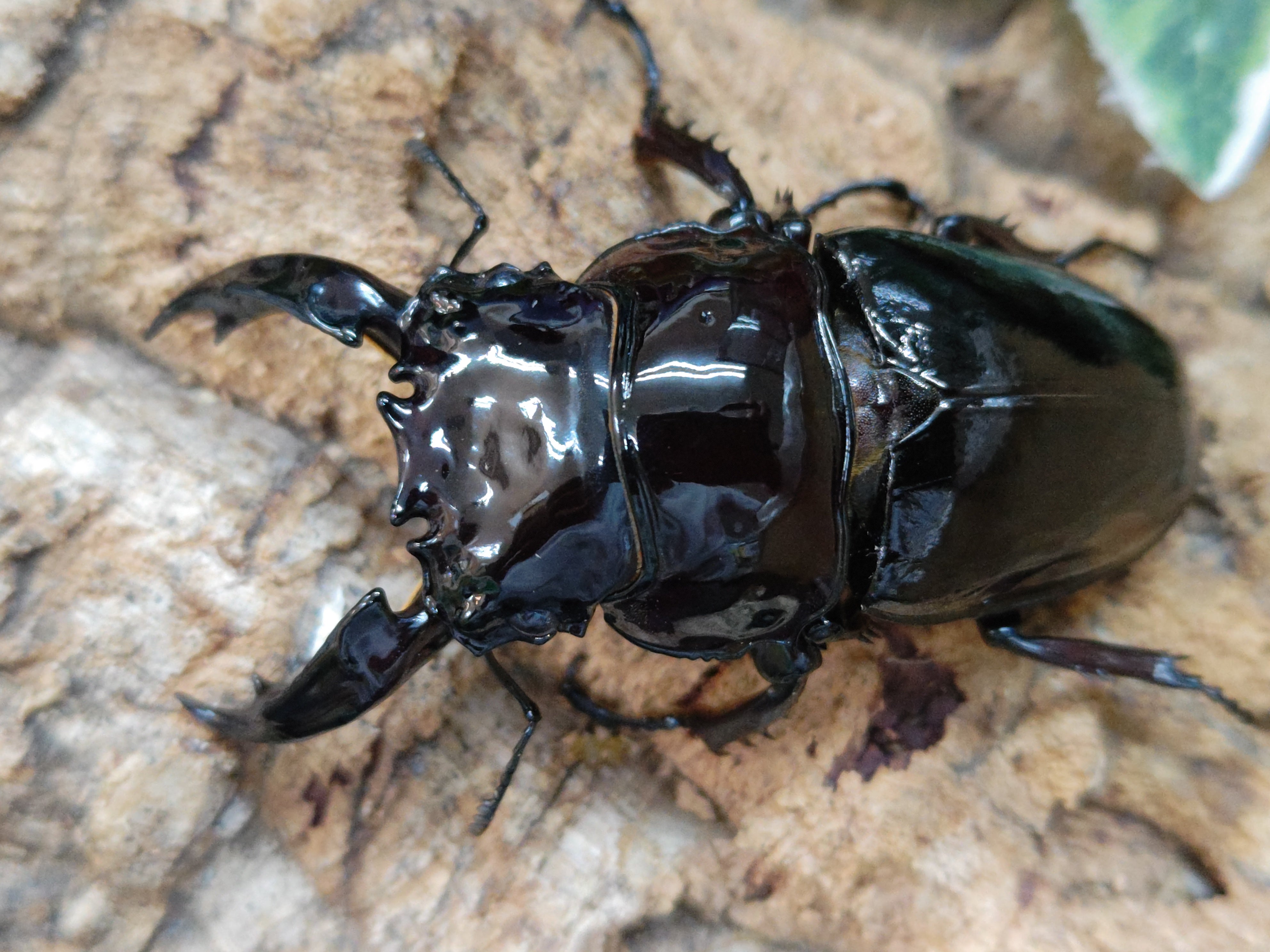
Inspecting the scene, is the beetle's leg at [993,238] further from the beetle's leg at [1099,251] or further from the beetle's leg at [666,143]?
the beetle's leg at [666,143]

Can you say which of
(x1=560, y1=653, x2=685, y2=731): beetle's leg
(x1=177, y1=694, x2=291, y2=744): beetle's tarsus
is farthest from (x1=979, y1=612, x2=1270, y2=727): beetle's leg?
(x1=177, y1=694, x2=291, y2=744): beetle's tarsus

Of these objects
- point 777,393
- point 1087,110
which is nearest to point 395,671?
point 777,393

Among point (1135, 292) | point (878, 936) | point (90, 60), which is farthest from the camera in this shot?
point (1135, 292)

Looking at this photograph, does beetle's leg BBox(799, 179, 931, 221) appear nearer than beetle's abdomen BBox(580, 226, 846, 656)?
No

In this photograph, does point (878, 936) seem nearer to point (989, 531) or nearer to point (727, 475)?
point (989, 531)

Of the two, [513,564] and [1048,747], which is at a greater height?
[513,564]

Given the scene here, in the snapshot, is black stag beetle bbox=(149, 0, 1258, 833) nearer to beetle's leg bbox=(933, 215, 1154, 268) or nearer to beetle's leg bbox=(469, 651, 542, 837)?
beetle's leg bbox=(469, 651, 542, 837)

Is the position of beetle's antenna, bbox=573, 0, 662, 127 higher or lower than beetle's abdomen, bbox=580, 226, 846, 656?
higher

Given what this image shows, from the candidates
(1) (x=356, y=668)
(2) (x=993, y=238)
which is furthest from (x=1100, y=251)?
(1) (x=356, y=668)
